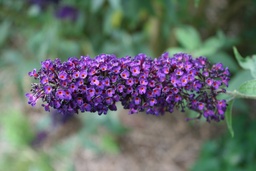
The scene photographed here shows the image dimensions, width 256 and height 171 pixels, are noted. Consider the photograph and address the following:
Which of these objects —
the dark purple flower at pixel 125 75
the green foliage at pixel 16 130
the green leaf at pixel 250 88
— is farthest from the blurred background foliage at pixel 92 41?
the dark purple flower at pixel 125 75

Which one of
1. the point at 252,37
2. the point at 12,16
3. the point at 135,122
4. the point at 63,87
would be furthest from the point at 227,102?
the point at 135,122

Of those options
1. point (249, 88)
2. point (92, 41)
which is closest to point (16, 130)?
point (92, 41)

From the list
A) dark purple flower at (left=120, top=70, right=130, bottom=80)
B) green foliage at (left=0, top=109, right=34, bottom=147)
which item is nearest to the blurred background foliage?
green foliage at (left=0, top=109, right=34, bottom=147)

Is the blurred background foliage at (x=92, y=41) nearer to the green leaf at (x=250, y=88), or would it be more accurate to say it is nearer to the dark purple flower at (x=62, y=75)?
the green leaf at (x=250, y=88)

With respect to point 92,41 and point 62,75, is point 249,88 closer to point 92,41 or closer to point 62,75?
point 62,75

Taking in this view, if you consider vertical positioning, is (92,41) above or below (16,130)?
above

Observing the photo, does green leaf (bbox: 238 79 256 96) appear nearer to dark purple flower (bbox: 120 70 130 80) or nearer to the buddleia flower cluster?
the buddleia flower cluster

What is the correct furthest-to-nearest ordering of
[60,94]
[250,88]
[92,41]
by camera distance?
[92,41] < [250,88] < [60,94]

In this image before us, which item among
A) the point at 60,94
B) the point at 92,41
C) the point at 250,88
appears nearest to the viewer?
the point at 60,94
